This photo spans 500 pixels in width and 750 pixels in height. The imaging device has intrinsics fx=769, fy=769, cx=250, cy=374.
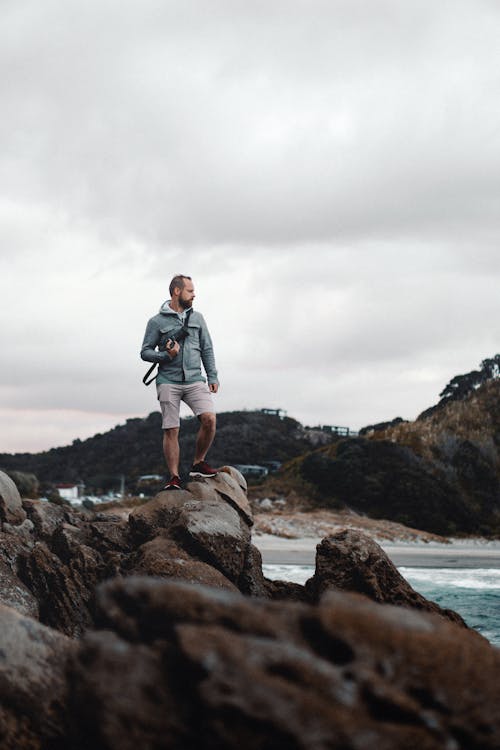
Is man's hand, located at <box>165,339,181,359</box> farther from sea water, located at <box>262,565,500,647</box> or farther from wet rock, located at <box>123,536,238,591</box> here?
sea water, located at <box>262,565,500,647</box>

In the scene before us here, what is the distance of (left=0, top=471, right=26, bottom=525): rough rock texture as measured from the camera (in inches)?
482

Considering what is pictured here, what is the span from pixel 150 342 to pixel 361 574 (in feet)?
14.8

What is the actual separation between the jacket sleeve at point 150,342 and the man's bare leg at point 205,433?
1.14 m

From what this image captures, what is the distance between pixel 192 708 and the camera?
355 cm

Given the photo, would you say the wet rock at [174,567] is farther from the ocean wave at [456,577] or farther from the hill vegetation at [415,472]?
the hill vegetation at [415,472]

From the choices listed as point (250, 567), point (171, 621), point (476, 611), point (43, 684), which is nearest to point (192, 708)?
point (171, 621)

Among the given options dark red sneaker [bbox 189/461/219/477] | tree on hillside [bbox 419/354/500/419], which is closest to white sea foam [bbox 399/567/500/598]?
dark red sneaker [bbox 189/461/219/477]

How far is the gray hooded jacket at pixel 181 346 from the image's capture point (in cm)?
1138

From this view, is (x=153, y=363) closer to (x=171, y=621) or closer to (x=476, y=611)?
(x=171, y=621)

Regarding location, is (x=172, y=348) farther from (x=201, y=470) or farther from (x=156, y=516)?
(x=156, y=516)

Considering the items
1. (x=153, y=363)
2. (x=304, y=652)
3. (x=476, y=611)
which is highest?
(x=153, y=363)

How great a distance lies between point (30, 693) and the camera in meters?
4.89

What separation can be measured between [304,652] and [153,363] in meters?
8.32

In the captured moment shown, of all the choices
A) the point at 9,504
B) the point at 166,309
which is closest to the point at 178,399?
the point at 166,309
